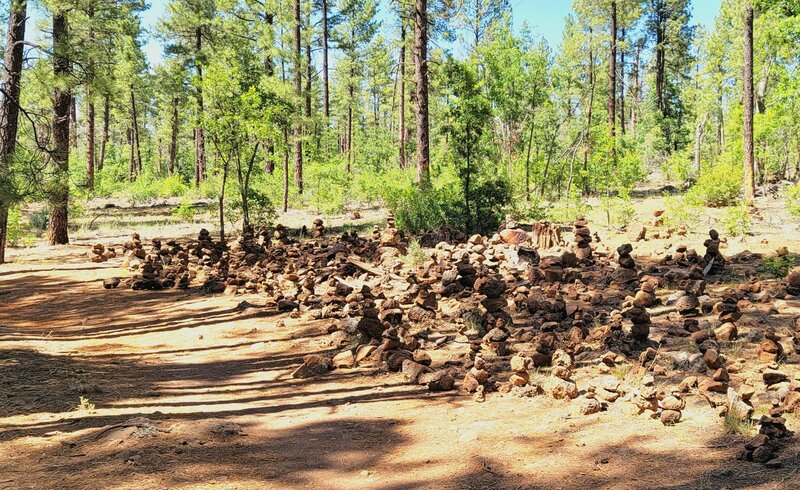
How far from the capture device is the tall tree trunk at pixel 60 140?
873 cm

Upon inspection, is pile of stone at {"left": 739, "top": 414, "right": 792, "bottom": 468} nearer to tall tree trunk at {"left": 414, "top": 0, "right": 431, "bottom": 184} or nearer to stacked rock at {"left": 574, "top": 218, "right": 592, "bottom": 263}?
stacked rock at {"left": 574, "top": 218, "right": 592, "bottom": 263}

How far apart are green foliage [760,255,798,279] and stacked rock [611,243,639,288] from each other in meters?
1.79

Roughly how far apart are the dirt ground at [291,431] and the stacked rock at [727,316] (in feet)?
1.49

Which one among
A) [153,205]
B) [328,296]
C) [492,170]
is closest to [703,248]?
[492,170]

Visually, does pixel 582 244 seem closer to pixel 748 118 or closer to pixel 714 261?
pixel 714 261

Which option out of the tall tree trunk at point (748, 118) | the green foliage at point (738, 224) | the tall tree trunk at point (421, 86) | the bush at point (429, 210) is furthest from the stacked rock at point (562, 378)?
the tall tree trunk at point (748, 118)

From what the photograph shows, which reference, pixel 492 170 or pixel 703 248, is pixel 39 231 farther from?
pixel 703 248

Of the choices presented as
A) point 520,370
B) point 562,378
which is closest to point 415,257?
point 520,370

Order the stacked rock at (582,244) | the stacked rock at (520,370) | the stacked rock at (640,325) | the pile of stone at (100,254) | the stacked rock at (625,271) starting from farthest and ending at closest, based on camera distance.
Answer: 1. the pile of stone at (100,254)
2. the stacked rock at (582,244)
3. the stacked rock at (625,271)
4. the stacked rock at (640,325)
5. the stacked rock at (520,370)

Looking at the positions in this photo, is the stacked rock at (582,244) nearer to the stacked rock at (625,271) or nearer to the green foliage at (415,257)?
the stacked rock at (625,271)

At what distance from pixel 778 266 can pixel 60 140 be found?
1651 cm

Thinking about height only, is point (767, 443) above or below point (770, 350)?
below

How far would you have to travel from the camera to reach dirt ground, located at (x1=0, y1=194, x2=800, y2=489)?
138 inches

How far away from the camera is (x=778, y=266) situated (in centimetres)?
777
